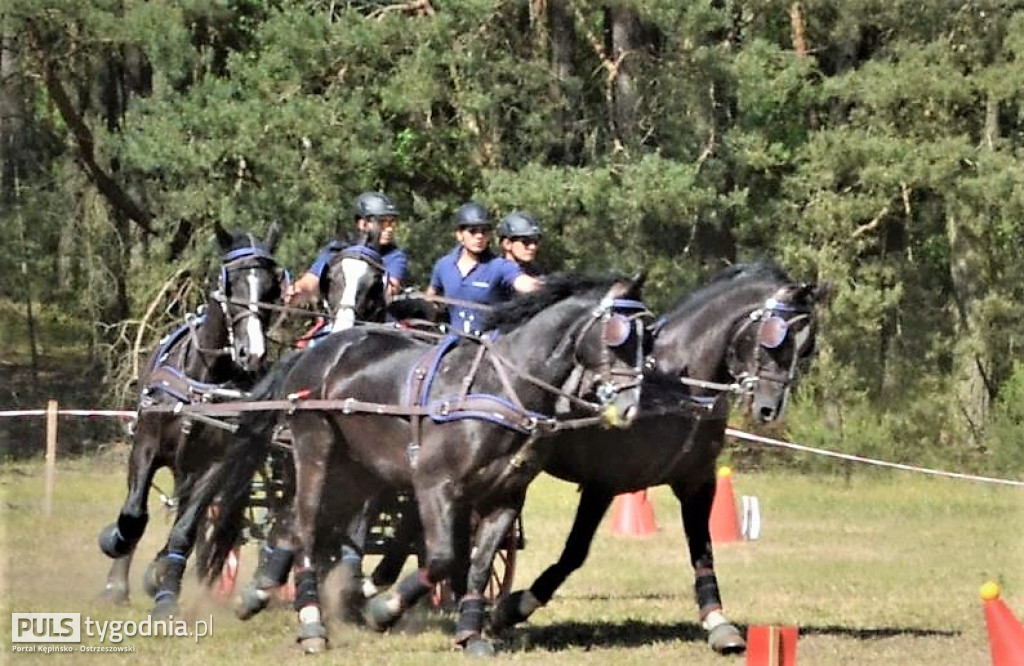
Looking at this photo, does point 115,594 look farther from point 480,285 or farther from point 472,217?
point 472,217

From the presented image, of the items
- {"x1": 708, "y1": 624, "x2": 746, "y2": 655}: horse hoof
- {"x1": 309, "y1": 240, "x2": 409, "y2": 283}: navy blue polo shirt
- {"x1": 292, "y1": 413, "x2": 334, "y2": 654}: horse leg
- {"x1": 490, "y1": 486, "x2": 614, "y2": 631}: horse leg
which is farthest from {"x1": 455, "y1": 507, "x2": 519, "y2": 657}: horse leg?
{"x1": 309, "y1": 240, "x2": 409, "y2": 283}: navy blue polo shirt

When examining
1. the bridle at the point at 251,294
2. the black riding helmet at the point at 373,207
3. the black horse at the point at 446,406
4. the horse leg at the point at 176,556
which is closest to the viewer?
the black horse at the point at 446,406

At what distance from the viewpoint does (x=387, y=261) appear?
467 inches

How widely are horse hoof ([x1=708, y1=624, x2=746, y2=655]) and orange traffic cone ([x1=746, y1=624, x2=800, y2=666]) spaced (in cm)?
371

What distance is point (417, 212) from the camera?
2428cm

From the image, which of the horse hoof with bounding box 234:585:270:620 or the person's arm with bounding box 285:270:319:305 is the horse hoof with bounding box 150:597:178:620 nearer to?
the horse hoof with bounding box 234:585:270:620

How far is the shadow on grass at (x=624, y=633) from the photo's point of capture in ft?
33.6

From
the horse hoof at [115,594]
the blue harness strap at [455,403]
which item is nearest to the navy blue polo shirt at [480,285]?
the blue harness strap at [455,403]

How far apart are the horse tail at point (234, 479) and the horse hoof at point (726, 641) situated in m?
2.94

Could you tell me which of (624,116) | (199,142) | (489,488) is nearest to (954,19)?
(624,116)

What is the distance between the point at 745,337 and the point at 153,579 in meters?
4.08

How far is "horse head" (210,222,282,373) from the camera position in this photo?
35.3ft

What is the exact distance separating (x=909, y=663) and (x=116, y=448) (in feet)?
55.3

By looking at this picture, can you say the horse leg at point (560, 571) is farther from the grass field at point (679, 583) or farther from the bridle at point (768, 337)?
the bridle at point (768, 337)
